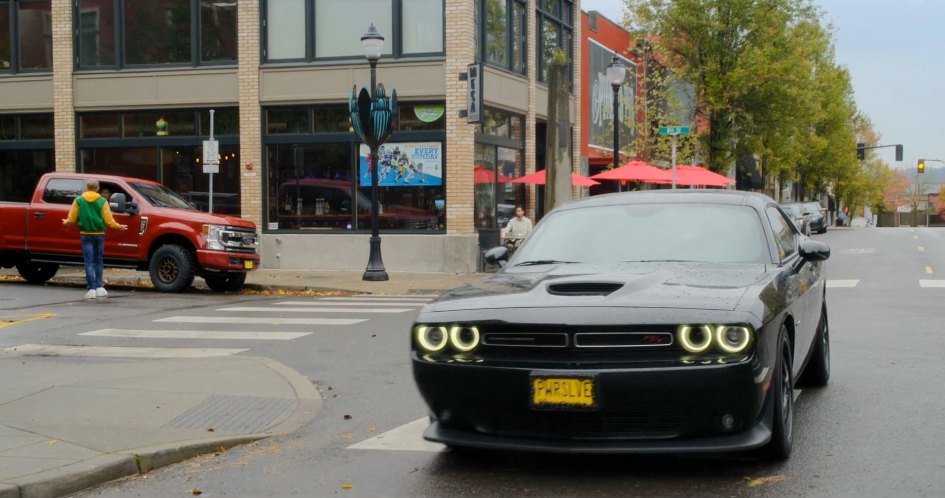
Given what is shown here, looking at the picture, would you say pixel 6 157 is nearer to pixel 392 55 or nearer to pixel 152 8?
pixel 152 8

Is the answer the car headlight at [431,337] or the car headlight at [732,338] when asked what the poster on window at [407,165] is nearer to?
the car headlight at [431,337]

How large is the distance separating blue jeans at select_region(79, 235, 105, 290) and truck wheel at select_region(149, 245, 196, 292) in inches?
49.5

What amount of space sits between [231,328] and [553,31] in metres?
18.5

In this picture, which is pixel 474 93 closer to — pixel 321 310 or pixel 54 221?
pixel 54 221

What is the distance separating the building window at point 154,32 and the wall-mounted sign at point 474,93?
5909 mm

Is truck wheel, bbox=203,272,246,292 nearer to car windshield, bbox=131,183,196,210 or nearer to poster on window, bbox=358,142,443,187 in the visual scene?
car windshield, bbox=131,183,196,210

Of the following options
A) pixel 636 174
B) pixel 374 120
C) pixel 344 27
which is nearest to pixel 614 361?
pixel 374 120

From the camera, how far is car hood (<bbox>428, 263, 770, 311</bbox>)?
528cm

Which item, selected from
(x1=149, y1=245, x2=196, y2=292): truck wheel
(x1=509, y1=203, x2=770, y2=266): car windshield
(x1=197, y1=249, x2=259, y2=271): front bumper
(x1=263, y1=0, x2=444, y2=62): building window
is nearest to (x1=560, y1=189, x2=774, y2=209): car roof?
(x1=509, y1=203, x2=770, y2=266): car windshield

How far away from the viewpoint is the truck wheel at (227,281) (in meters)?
19.1

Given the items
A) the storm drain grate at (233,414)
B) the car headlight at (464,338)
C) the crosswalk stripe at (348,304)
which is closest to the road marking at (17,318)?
the crosswalk stripe at (348,304)

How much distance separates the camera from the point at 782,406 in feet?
18.5

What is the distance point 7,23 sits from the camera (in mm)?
26516

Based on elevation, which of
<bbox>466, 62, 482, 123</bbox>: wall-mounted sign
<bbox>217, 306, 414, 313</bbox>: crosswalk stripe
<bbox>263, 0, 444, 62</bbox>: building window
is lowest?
<bbox>217, 306, 414, 313</bbox>: crosswalk stripe
